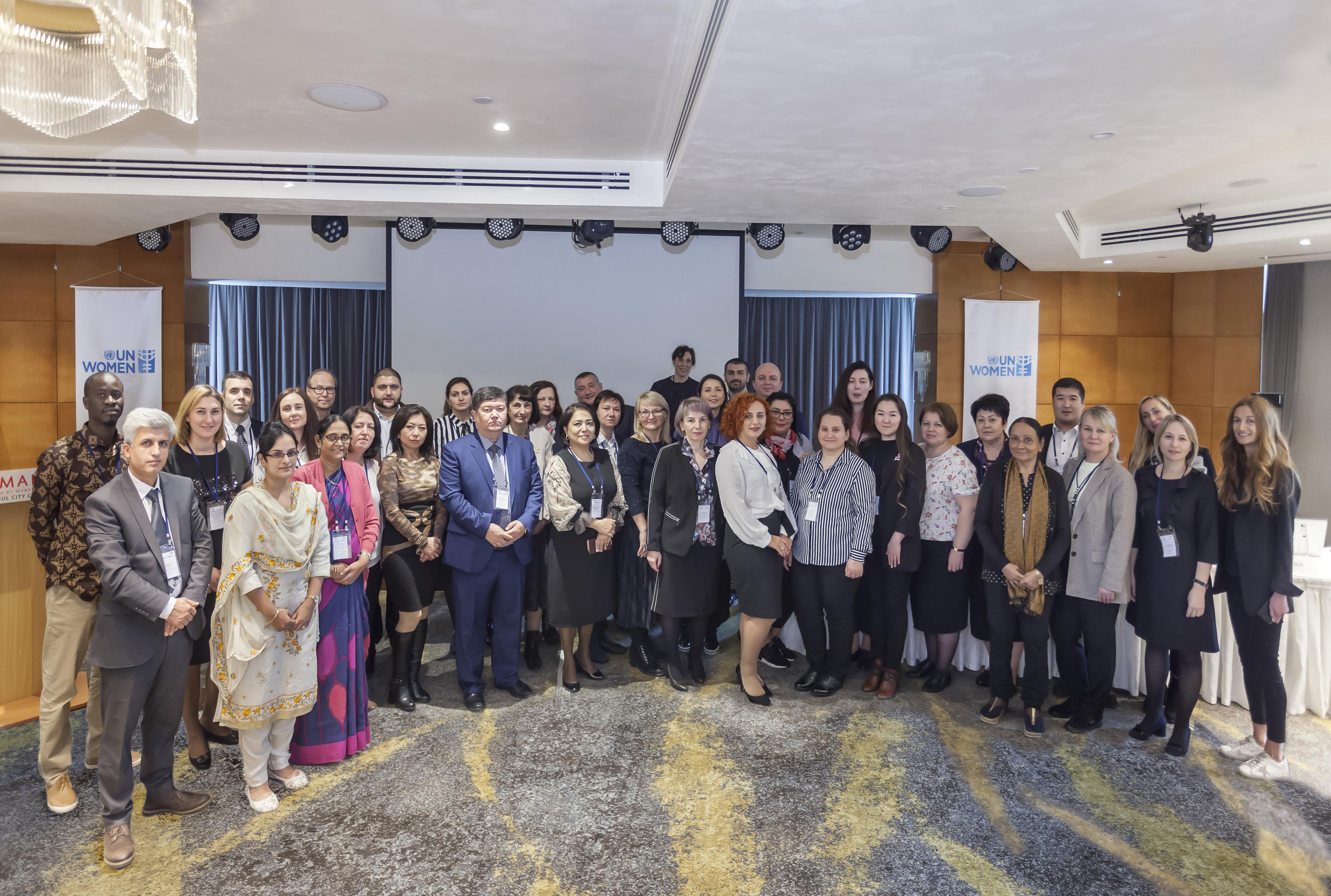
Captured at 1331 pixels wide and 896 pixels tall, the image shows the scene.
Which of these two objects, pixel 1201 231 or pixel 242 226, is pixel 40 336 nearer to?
pixel 242 226

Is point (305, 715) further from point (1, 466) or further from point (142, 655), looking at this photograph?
point (1, 466)

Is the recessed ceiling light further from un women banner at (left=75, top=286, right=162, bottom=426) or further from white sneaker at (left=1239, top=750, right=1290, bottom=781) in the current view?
white sneaker at (left=1239, top=750, right=1290, bottom=781)

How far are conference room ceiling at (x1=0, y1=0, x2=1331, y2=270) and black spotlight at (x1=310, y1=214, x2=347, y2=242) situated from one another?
0.46 meters

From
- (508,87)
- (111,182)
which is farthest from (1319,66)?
(111,182)

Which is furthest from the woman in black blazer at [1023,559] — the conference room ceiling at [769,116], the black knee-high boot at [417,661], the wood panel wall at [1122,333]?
the wood panel wall at [1122,333]

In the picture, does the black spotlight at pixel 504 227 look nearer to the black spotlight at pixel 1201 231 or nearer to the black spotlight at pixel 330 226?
the black spotlight at pixel 330 226

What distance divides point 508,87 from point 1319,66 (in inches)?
129

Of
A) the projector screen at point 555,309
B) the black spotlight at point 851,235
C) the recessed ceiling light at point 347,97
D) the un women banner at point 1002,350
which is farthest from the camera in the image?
the un women banner at point 1002,350

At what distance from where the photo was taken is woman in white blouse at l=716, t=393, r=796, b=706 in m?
3.80

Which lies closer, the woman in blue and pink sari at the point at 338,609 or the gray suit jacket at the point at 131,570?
the gray suit jacket at the point at 131,570

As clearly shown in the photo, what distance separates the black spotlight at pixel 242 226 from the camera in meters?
5.68

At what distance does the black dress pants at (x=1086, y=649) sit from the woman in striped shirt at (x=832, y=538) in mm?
926

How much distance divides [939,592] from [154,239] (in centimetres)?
649

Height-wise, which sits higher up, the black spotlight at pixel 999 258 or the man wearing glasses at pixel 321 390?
the black spotlight at pixel 999 258
